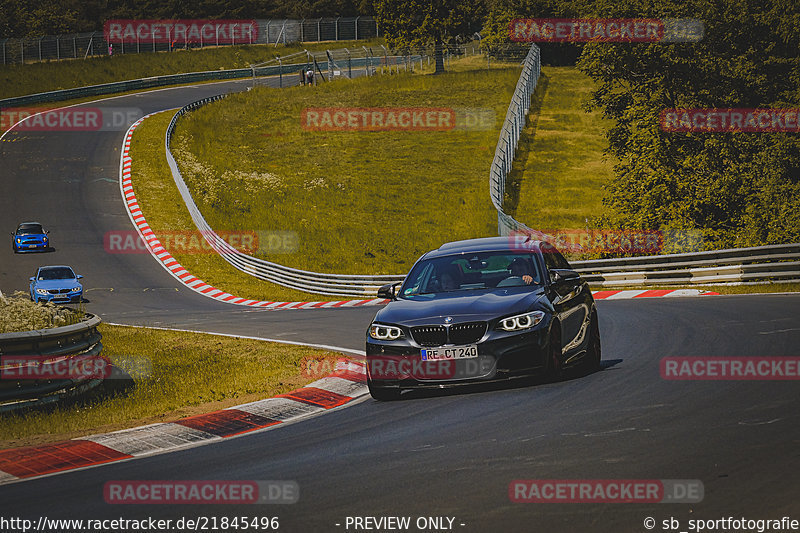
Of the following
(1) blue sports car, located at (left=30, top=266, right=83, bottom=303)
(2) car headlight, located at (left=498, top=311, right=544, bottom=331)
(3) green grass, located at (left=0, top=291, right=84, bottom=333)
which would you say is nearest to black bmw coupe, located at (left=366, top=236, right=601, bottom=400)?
(2) car headlight, located at (left=498, top=311, right=544, bottom=331)

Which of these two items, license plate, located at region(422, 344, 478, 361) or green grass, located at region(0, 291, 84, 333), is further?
green grass, located at region(0, 291, 84, 333)

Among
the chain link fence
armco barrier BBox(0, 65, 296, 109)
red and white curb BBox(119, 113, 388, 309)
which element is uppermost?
the chain link fence

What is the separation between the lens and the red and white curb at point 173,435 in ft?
28.2

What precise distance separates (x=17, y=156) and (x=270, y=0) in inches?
2766

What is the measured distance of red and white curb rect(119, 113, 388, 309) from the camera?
101 ft

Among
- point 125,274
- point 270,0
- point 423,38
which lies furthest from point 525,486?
point 270,0

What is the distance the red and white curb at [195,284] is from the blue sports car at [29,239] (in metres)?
4.17

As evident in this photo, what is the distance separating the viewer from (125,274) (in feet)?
123

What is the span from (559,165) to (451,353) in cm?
4864

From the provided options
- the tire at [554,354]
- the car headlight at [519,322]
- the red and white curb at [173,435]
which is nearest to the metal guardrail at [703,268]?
the tire at [554,354]

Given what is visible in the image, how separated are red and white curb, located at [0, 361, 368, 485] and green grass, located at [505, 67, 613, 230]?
3303cm

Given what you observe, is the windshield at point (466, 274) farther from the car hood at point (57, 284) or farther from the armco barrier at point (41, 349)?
the car hood at point (57, 284)

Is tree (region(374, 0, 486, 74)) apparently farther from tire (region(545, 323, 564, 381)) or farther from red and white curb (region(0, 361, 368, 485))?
tire (region(545, 323, 564, 381))

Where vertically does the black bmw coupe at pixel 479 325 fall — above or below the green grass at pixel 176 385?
above
